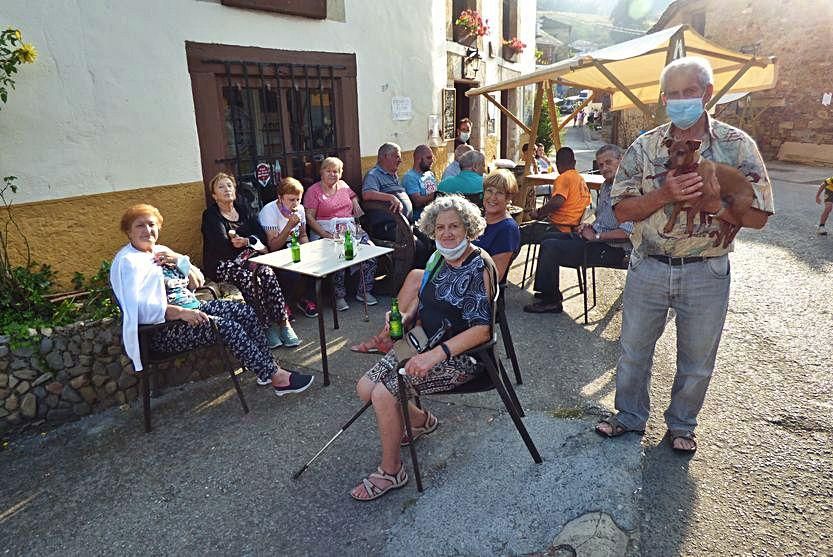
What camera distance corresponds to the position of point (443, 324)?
2611 mm

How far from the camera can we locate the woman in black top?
4062mm

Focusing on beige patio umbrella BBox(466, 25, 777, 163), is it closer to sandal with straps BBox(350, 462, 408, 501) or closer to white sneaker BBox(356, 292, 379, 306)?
white sneaker BBox(356, 292, 379, 306)

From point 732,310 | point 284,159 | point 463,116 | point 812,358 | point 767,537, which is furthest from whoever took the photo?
point 463,116

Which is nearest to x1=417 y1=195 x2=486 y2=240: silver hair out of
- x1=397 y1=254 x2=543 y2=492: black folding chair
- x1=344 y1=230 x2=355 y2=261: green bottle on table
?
x1=397 y1=254 x2=543 y2=492: black folding chair

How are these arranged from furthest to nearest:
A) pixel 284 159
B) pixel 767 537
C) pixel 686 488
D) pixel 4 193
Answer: pixel 284 159, pixel 4 193, pixel 686 488, pixel 767 537

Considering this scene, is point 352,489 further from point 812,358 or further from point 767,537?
point 812,358

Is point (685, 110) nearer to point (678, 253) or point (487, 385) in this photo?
point (678, 253)

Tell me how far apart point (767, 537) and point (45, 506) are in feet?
10.8

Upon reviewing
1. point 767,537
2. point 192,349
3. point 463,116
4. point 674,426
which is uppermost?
point 463,116

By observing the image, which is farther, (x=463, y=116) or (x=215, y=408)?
(x=463, y=116)

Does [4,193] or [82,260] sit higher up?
[4,193]

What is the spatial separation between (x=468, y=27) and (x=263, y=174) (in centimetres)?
601

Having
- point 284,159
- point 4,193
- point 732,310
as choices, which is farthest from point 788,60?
point 4,193

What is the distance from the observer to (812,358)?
3822mm
